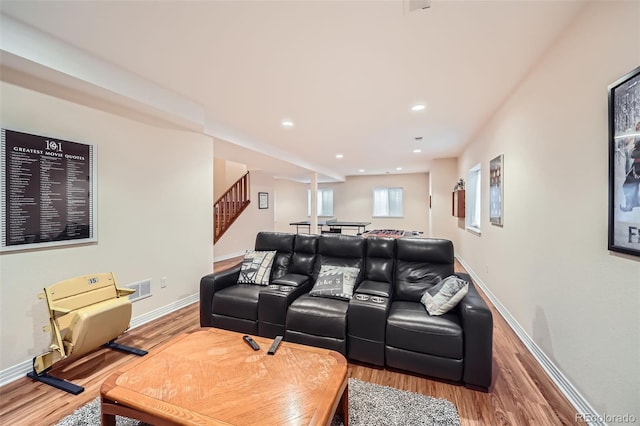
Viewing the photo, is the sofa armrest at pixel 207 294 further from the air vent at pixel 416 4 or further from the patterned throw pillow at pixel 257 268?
the air vent at pixel 416 4

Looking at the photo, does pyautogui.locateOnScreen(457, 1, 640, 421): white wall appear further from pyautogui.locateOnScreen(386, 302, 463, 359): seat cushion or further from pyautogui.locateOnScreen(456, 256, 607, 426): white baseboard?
pyautogui.locateOnScreen(386, 302, 463, 359): seat cushion

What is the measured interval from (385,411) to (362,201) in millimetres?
8987

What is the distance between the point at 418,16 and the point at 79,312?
3.36m

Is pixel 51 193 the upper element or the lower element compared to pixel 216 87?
lower

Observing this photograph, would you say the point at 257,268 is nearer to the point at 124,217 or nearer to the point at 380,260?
the point at 380,260

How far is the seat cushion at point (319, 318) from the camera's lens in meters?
2.24

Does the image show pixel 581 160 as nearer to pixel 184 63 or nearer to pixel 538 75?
pixel 538 75

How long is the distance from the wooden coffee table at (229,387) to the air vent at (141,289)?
1.54 meters

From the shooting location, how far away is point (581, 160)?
171 centimetres

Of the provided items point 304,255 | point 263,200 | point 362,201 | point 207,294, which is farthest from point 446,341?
point 362,201

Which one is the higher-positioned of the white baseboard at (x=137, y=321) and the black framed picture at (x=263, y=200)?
the black framed picture at (x=263, y=200)

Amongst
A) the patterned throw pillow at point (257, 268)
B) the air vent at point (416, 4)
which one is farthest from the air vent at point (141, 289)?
the air vent at point (416, 4)

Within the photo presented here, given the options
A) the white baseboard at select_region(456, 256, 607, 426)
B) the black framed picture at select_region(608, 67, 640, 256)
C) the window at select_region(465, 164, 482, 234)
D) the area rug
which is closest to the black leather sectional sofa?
the area rug

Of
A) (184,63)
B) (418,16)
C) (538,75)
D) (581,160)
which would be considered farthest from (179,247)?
(538,75)
